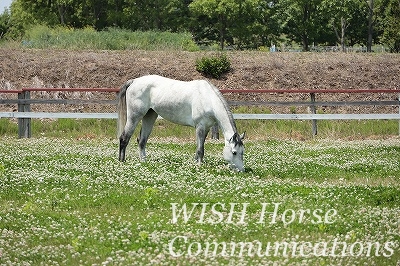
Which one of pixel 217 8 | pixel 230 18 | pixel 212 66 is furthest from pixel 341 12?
pixel 212 66

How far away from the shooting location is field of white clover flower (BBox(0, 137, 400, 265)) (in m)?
9.96

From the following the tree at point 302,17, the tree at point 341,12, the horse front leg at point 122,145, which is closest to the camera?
the horse front leg at point 122,145

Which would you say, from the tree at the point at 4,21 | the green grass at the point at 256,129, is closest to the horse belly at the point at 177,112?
the green grass at the point at 256,129

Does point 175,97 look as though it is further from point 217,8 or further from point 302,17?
point 302,17

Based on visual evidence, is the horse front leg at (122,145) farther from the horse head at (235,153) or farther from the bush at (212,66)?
the bush at (212,66)

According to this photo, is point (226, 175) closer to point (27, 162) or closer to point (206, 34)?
point (27, 162)

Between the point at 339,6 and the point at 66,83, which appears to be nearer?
the point at 66,83

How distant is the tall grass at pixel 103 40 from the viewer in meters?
45.0

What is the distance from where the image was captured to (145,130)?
779 inches

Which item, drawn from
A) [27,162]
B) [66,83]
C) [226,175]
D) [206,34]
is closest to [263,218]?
[226,175]

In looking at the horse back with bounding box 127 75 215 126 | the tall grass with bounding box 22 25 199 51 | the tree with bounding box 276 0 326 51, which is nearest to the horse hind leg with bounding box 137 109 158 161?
the horse back with bounding box 127 75 215 126

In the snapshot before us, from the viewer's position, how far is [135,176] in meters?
15.7

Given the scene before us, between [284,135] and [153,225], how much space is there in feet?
54.9

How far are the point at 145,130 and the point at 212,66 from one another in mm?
20441
